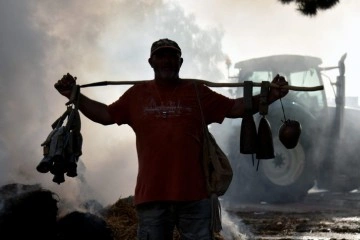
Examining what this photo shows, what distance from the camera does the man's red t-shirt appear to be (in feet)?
12.8

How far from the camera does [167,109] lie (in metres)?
4.01

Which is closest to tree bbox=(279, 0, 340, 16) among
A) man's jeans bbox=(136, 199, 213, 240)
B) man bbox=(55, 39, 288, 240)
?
man bbox=(55, 39, 288, 240)

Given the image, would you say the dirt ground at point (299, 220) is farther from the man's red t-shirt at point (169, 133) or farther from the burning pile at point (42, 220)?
the man's red t-shirt at point (169, 133)

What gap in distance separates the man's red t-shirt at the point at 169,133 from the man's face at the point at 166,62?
94 mm

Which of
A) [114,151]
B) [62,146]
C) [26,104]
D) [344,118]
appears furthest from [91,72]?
[344,118]

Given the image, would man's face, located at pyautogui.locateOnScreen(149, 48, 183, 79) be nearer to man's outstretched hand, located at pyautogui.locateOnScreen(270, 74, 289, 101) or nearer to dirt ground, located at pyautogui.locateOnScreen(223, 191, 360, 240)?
man's outstretched hand, located at pyautogui.locateOnScreen(270, 74, 289, 101)

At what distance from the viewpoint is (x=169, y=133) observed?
13.0ft

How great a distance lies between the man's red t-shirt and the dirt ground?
268 centimetres

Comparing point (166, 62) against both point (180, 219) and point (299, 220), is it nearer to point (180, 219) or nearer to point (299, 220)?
point (180, 219)

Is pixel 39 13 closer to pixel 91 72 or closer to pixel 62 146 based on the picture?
pixel 91 72

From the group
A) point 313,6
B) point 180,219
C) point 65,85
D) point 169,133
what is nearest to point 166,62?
point 169,133

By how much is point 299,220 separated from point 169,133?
5287 millimetres

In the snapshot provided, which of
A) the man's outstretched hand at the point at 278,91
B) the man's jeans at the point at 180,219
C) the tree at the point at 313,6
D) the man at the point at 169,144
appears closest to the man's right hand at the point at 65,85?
the man at the point at 169,144

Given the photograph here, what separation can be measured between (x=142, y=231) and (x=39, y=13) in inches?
183
